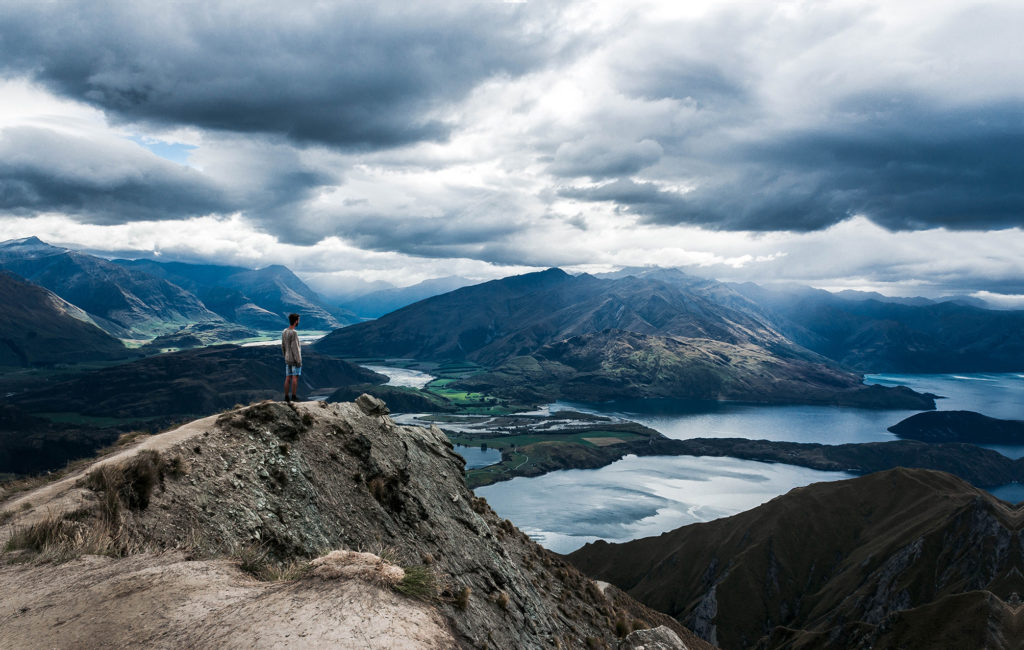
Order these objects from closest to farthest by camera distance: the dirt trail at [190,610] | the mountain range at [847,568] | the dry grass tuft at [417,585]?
the dirt trail at [190,610], the dry grass tuft at [417,585], the mountain range at [847,568]

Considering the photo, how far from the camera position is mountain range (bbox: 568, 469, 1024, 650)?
65188 millimetres

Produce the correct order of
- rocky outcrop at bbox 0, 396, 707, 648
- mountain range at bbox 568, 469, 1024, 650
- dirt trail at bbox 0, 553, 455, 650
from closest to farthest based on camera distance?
dirt trail at bbox 0, 553, 455, 650 < rocky outcrop at bbox 0, 396, 707, 648 < mountain range at bbox 568, 469, 1024, 650

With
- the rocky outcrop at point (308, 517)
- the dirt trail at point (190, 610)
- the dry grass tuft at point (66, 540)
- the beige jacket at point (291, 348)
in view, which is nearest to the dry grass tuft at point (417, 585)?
the rocky outcrop at point (308, 517)

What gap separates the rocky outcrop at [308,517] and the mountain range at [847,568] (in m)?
53.9

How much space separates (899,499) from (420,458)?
134m

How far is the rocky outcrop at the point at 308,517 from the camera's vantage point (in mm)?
13875

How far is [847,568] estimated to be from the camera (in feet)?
332

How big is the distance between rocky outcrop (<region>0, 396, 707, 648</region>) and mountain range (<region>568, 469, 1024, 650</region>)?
53.9 metres

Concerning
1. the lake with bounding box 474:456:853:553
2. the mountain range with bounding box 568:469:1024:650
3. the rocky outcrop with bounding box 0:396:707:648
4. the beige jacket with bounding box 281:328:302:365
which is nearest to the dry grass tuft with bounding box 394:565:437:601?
the rocky outcrop with bounding box 0:396:707:648

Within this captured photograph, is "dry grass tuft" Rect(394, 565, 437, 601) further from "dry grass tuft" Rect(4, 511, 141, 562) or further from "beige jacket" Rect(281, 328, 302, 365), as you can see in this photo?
"beige jacket" Rect(281, 328, 302, 365)

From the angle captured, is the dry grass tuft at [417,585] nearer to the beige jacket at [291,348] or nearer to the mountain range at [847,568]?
the beige jacket at [291,348]

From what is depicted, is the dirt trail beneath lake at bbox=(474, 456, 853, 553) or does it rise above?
above

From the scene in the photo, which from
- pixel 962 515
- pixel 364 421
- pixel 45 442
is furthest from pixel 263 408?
pixel 45 442

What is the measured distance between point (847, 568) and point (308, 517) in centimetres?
11631
